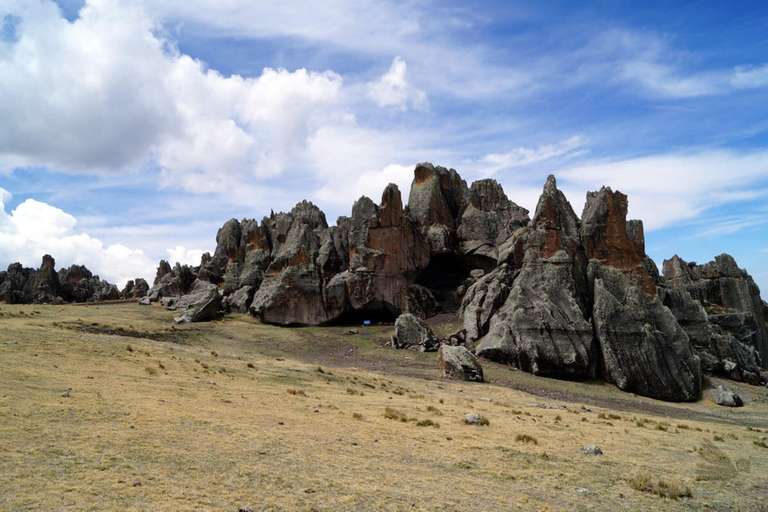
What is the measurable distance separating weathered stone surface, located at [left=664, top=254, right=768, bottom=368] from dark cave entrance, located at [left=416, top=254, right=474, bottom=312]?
98.5 feet

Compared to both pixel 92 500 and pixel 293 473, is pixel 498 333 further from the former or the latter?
pixel 92 500

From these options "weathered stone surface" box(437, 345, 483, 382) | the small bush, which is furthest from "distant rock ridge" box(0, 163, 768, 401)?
the small bush

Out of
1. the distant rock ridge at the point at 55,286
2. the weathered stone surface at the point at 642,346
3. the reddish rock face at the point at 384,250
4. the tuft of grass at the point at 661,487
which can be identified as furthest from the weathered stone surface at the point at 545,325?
the distant rock ridge at the point at 55,286

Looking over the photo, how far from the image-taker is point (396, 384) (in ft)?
106

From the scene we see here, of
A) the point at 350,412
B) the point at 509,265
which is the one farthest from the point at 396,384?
the point at 509,265

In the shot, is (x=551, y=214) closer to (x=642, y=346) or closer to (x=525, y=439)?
(x=642, y=346)

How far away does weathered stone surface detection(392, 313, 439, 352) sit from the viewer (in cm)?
5091

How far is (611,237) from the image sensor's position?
159ft

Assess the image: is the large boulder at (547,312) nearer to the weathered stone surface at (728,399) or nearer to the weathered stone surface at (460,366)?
the weathered stone surface at (460,366)

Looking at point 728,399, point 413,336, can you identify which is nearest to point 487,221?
point 413,336

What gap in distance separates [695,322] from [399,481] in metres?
50.6

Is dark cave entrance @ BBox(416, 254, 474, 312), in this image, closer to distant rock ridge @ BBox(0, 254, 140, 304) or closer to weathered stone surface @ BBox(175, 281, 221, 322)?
weathered stone surface @ BBox(175, 281, 221, 322)

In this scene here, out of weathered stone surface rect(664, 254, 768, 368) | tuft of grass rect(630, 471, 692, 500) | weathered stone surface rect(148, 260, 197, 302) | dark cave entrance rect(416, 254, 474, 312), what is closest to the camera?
tuft of grass rect(630, 471, 692, 500)

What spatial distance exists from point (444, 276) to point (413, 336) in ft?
95.2
